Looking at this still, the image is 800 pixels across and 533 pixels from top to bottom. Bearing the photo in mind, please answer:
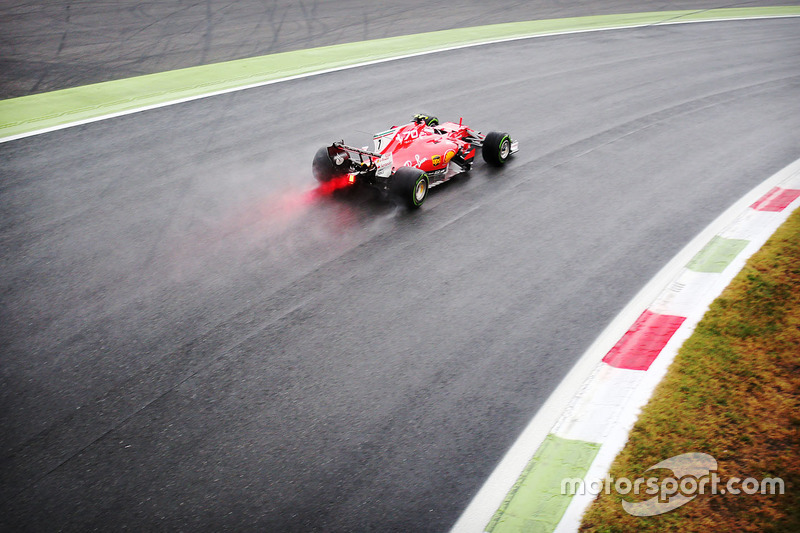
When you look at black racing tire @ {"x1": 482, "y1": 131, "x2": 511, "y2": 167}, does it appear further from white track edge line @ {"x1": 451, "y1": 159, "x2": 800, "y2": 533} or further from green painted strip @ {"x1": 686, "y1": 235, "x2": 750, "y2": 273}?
green painted strip @ {"x1": 686, "y1": 235, "x2": 750, "y2": 273}

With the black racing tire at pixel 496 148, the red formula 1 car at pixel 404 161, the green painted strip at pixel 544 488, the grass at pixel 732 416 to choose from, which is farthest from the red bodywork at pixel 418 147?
the green painted strip at pixel 544 488

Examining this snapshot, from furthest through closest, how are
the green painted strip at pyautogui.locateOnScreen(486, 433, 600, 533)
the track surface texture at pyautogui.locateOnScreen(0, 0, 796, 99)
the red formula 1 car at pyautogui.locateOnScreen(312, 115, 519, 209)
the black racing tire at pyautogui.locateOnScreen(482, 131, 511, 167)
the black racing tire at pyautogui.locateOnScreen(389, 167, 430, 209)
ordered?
the track surface texture at pyautogui.locateOnScreen(0, 0, 796, 99)
the black racing tire at pyautogui.locateOnScreen(482, 131, 511, 167)
the red formula 1 car at pyautogui.locateOnScreen(312, 115, 519, 209)
the black racing tire at pyautogui.locateOnScreen(389, 167, 430, 209)
the green painted strip at pyautogui.locateOnScreen(486, 433, 600, 533)

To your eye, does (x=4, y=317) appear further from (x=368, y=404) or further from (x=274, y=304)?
(x=368, y=404)

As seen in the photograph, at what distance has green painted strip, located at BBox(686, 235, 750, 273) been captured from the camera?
7.24 metres

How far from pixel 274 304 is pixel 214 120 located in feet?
23.1

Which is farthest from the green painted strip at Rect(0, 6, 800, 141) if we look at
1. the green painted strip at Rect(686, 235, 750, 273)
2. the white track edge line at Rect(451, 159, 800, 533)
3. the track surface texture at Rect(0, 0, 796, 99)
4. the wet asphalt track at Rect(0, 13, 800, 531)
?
the green painted strip at Rect(686, 235, 750, 273)

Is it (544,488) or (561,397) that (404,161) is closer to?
(561,397)

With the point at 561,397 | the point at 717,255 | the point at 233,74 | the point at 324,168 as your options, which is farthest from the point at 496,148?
the point at 233,74

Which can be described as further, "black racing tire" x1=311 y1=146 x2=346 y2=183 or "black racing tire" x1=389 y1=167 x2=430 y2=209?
"black racing tire" x1=311 y1=146 x2=346 y2=183

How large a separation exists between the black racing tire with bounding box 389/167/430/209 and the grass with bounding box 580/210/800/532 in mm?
4262

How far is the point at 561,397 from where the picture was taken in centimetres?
541

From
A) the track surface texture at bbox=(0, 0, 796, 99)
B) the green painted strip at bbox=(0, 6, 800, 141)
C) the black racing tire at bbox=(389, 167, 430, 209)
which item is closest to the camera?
the black racing tire at bbox=(389, 167, 430, 209)

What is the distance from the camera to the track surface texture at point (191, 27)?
15125 millimetres

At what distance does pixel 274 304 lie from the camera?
22.1 ft
